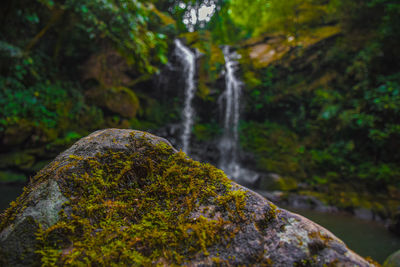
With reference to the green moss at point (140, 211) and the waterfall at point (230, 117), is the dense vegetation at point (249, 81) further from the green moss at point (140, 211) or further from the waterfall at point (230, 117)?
the green moss at point (140, 211)

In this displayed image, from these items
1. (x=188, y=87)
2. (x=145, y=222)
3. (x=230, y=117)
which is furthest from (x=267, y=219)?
(x=188, y=87)

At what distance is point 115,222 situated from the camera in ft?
3.35

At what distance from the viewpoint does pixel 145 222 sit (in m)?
1.04

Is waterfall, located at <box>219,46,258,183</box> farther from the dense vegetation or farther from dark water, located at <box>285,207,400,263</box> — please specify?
dark water, located at <box>285,207,400,263</box>

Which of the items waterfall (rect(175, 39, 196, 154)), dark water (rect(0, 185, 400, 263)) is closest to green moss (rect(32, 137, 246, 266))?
dark water (rect(0, 185, 400, 263))

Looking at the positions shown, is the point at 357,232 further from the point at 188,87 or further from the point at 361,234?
the point at 188,87

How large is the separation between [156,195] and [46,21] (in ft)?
32.1

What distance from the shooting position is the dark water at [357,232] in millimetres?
4027

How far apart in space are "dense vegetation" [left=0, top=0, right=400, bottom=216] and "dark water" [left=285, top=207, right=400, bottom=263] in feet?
5.84

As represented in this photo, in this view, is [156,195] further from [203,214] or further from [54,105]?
[54,105]

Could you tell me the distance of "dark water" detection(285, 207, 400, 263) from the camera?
404cm

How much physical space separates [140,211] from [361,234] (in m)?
6.09

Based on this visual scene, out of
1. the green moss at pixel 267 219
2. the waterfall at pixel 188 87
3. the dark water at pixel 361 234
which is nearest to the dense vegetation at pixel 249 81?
the waterfall at pixel 188 87

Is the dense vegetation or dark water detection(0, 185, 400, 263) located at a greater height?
the dense vegetation
